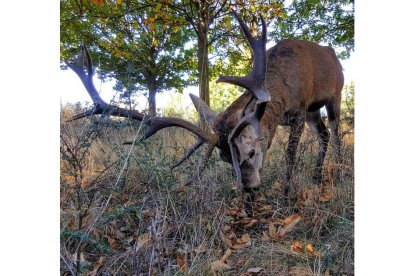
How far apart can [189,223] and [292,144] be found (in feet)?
5.58

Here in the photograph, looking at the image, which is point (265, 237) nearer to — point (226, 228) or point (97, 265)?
point (226, 228)

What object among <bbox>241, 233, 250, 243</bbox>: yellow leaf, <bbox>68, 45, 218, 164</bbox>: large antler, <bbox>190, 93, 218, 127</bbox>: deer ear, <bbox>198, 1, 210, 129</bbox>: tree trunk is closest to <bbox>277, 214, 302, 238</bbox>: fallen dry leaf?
<bbox>241, 233, 250, 243</bbox>: yellow leaf

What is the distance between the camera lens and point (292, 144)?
3.76 m

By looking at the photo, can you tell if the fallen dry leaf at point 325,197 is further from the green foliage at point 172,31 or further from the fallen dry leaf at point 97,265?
the fallen dry leaf at point 97,265

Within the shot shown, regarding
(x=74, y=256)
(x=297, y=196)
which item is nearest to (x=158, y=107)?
(x=297, y=196)

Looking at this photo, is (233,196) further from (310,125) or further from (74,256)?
(310,125)

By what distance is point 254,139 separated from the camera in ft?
10.8

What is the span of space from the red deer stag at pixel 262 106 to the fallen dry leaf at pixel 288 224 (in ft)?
1.61

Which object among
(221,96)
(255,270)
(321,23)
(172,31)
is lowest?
(255,270)

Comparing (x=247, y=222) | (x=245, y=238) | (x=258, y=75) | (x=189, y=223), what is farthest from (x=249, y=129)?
(x=189, y=223)

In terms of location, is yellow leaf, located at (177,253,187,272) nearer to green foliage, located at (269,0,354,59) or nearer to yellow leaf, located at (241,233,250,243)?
yellow leaf, located at (241,233,250,243)

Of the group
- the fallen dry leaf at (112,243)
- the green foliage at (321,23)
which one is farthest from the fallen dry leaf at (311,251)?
the green foliage at (321,23)

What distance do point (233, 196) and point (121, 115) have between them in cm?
118
